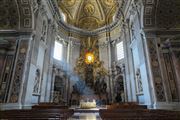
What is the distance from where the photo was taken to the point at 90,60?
643 inches

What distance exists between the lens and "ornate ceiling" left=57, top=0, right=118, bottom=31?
686 inches

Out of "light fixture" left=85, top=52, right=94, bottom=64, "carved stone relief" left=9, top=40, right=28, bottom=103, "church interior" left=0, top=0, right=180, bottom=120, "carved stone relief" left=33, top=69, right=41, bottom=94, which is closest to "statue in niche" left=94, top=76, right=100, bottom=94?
"church interior" left=0, top=0, right=180, bottom=120

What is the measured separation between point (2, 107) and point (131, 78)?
925cm

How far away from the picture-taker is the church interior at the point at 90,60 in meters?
7.17

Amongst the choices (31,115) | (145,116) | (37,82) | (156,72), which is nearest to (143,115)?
(145,116)

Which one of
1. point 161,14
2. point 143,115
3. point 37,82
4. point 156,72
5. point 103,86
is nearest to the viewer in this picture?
point 143,115

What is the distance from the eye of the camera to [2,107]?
6.93m

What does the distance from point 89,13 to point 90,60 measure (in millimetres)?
6702

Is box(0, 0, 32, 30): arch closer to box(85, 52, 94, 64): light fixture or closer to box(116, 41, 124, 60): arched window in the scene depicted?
box(85, 52, 94, 64): light fixture

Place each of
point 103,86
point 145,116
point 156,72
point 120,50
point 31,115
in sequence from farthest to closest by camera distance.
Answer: point 120,50
point 103,86
point 156,72
point 31,115
point 145,116

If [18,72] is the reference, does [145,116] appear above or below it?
below

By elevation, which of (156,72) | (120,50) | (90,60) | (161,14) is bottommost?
(156,72)

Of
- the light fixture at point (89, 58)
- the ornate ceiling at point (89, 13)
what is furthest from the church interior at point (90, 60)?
the light fixture at point (89, 58)

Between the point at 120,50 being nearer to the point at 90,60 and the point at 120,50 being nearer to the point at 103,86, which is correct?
the point at 90,60
